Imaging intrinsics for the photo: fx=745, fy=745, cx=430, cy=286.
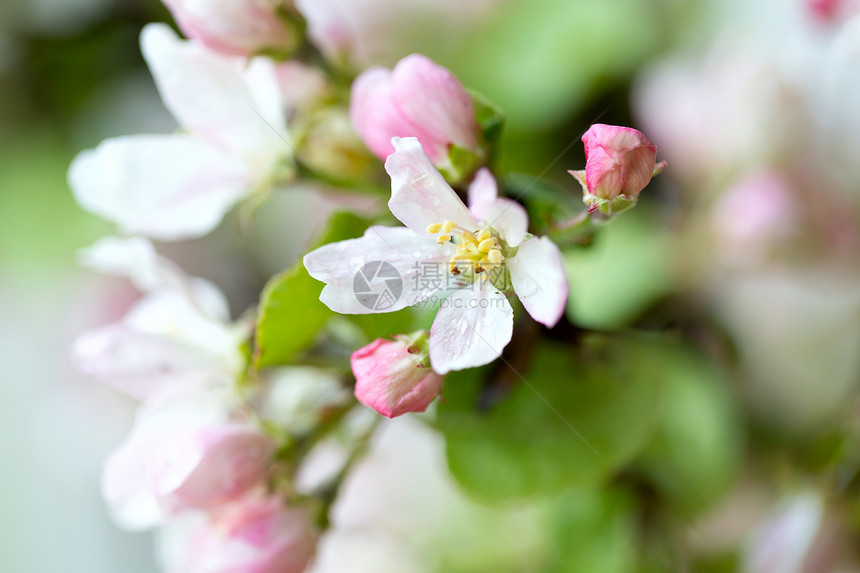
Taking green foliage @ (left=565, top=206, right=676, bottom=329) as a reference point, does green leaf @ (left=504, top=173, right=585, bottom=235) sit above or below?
above

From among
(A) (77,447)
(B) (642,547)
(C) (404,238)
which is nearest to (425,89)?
(C) (404,238)

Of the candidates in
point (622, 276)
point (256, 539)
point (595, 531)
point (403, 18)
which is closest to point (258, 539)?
point (256, 539)

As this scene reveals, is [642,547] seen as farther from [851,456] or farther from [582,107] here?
[582,107]

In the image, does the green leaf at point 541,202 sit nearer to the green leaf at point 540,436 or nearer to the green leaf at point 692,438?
the green leaf at point 540,436

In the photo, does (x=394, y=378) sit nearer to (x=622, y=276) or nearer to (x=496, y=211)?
(x=496, y=211)

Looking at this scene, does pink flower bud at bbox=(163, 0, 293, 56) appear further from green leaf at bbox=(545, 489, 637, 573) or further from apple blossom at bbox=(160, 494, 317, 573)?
green leaf at bbox=(545, 489, 637, 573)

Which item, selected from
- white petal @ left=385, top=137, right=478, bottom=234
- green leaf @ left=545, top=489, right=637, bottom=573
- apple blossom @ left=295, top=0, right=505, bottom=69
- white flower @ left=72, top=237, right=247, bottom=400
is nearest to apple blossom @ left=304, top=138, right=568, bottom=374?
white petal @ left=385, top=137, right=478, bottom=234

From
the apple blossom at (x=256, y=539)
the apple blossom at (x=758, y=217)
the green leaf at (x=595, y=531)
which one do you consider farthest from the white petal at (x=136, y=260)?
the apple blossom at (x=758, y=217)
